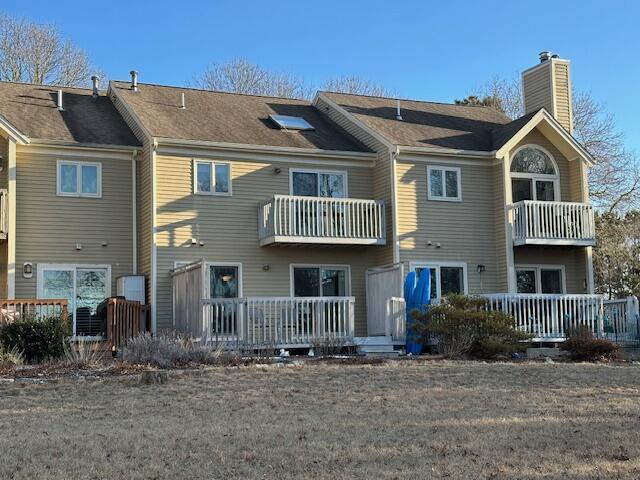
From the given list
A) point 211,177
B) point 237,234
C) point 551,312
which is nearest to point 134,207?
point 211,177

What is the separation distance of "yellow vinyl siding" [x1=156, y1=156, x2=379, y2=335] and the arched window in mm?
4662

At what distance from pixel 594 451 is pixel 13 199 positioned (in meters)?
16.2

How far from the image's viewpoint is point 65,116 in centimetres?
2342

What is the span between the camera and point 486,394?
12.6 metres

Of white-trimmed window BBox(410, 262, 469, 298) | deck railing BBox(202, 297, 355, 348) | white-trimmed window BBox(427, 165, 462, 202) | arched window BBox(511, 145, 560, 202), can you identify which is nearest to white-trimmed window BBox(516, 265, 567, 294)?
white-trimmed window BBox(410, 262, 469, 298)

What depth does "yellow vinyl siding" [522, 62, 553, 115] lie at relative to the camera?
2672cm

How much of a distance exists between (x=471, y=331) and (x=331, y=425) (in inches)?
342

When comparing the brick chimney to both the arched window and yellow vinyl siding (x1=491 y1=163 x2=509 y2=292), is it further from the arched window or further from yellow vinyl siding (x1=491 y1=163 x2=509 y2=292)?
yellow vinyl siding (x1=491 y1=163 x2=509 y2=292)

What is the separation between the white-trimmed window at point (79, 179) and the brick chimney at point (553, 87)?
13664 millimetres

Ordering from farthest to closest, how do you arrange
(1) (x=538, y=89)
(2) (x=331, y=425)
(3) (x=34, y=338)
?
(1) (x=538, y=89)
(3) (x=34, y=338)
(2) (x=331, y=425)

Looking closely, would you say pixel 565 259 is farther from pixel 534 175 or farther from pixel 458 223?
pixel 458 223

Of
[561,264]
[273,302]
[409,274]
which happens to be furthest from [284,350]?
[561,264]

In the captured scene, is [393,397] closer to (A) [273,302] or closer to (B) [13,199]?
(A) [273,302]

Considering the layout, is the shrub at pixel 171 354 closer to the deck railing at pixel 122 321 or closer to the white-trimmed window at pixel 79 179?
the deck railing at pixel 122 321
